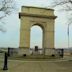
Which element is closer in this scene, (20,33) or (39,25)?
(20,33)

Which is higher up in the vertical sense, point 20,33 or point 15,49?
point 20,33

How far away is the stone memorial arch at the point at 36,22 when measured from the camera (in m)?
40.4

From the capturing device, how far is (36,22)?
1644 inches

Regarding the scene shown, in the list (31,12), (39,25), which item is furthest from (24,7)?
(39,25)

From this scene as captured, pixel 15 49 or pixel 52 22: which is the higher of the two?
pixel 52 22

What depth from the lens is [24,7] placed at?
41.5 meters

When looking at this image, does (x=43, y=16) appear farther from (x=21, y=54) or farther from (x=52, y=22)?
(x=21, y=54)

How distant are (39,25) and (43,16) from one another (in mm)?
2081

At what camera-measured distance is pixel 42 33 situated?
43.8 metres

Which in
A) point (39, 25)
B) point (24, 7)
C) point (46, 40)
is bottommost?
point (46, 40)

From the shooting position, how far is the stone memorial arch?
40.4 m

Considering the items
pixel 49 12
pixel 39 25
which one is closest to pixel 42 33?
pixel 39 25

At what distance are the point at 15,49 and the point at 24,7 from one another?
26.8ft

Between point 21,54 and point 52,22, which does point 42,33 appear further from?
point 21,54
